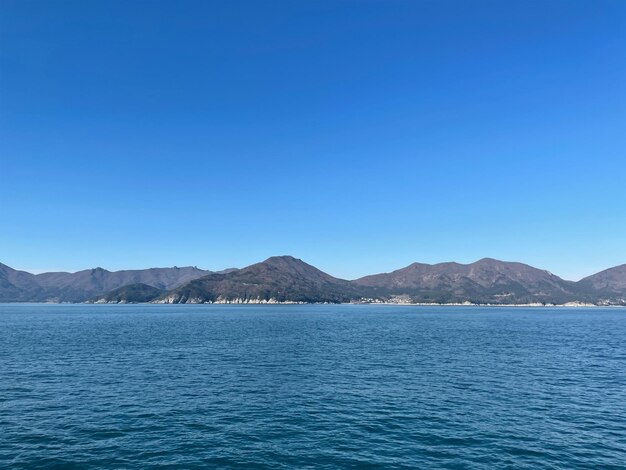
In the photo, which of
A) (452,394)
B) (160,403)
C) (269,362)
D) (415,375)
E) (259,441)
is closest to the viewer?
(259,441)

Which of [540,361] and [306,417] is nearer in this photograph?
[306,417]

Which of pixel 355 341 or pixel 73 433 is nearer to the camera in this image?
pixel 73 433

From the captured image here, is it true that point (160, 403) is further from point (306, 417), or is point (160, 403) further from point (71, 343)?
point (71, 343)

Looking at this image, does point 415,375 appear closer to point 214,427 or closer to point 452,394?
point 452,394

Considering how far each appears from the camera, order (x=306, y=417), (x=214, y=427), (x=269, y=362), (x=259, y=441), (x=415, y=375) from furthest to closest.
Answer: (x=269, y=362), (x=415, y=375), (x=306, y=417), (x=214, y=427), (x=259, y=441)

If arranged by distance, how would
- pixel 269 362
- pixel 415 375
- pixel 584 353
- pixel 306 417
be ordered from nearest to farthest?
pixel 306 417 < pixel 415 375 < pixel 269 362 < pixel 584 353

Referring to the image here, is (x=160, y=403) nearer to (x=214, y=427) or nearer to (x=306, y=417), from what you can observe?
(x=214, y=427)

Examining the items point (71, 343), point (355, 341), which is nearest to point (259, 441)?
point (355, 341)

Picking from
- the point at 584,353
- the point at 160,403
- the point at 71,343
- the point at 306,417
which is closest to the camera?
the point at 306,417

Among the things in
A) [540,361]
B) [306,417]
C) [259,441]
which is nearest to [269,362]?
[306,417]

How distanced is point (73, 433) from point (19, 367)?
52.7 meters

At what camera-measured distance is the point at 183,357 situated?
3875 inches

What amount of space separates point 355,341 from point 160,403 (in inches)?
3478

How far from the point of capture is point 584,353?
111688mm
